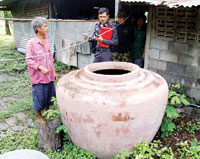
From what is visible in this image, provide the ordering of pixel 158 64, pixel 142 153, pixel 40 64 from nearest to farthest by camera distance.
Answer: pixel 142 153, pixel 40 64, pixel 158 64

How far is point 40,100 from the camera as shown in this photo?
4.00m

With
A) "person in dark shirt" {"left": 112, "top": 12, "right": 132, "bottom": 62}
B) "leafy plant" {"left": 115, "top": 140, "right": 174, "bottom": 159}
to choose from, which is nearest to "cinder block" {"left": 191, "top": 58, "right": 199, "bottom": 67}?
"person in dark shirt" {"left": 112, "top": 12, "right": 132, "bottom": 62}

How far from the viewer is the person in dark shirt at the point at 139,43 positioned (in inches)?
200

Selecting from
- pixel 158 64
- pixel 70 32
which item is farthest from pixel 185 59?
pixel 70 32

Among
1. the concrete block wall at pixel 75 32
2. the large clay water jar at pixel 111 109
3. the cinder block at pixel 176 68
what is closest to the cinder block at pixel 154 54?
the cinder block at pixel 176 68

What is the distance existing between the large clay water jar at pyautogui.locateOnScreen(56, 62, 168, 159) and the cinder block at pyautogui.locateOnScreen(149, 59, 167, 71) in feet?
5.14

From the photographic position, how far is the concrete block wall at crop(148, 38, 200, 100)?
4242 millimetres

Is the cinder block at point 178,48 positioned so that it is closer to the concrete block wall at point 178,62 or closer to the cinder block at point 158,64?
the concrete block wall at point 178,62

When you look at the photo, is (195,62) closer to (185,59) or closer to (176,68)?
(185,59)

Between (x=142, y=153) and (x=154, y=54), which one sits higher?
(x=154, y=54)

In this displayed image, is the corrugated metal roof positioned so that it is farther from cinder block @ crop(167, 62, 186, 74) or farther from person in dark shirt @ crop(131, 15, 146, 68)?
cinder block @ crop(167, 62, 186, 74)

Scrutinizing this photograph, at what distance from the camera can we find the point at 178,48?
4.42 m

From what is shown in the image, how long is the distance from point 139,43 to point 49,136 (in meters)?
3.11

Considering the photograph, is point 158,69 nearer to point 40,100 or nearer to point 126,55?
point 126,55
